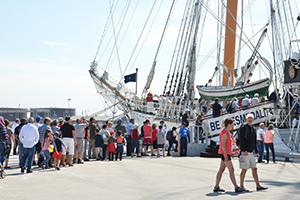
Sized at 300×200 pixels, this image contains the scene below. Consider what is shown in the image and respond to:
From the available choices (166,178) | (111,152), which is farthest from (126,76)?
(166,178)

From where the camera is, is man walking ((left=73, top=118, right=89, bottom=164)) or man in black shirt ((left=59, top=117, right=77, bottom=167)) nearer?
man in black shirt ((left=59, top=117, right=77, bottom=167))

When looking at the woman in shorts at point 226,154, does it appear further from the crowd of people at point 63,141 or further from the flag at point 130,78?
the flag at point 130,78

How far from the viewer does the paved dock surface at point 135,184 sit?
6777 millimetres

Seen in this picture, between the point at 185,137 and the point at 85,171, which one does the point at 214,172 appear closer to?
the point at 85,171

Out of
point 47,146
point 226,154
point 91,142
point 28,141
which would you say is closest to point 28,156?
point 28,141

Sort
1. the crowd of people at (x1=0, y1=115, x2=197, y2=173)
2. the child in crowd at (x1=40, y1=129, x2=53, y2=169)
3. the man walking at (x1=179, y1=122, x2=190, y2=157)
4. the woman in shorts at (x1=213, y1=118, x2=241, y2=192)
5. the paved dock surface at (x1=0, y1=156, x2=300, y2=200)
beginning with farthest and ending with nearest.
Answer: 1. the man walking at (x1=179, y1=122, x2=190, y2=157)
2. the child in crowd at (x1=40, y1=129, x2=53, y2=169)
3. the crowd of people at (x1=0, y1=115, x2=197, y2=173)
4. the woman in shorts at (x1=213, y1=118, x2=241, y2=192)
5. the paved dock surface at (x1=0, y1=156, x2=300, y2=200)

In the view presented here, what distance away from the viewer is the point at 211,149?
15617 millimetres

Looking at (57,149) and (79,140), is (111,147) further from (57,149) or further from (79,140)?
(57,149)

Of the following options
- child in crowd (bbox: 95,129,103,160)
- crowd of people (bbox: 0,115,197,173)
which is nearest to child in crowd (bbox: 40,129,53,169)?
crowd of people (bbox: 0,115,197,173)

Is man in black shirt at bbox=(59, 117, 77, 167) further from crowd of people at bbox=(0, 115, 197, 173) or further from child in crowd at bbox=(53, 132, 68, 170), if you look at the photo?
child in crowd at bbox=(53, 132, 68, 170)

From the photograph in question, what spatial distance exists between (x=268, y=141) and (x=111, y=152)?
5.29 metres

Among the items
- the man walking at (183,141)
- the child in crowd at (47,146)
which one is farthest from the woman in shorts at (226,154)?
the man walking at (183,141)

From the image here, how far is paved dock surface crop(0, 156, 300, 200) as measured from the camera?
678 cm

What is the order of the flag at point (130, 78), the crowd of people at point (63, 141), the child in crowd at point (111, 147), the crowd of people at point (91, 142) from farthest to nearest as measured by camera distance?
the flag at point (130, 78) < the child in crowd at point (111, 147) < the crowd of people at point (63, 141) < the crowd of people at point (91, 142)
